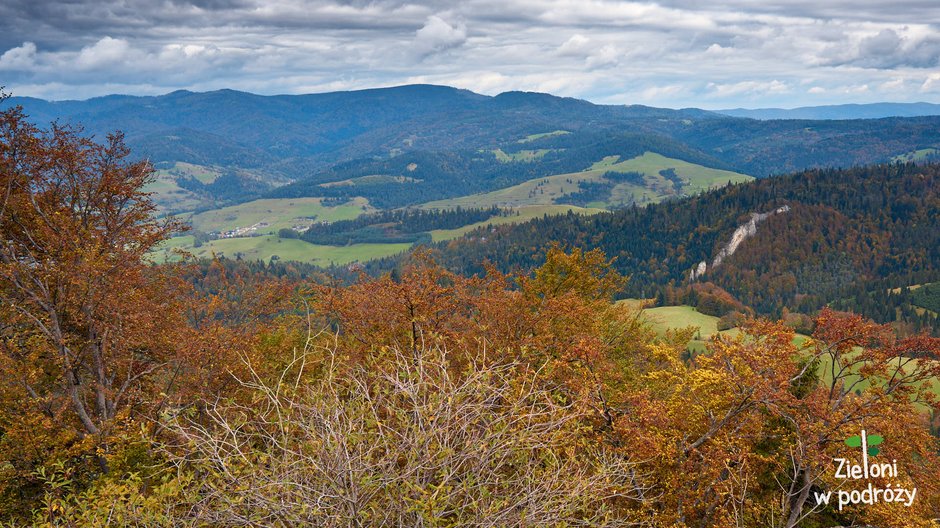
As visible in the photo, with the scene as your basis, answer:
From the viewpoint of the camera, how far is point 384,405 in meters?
11.2

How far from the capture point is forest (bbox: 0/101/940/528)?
9.91 m

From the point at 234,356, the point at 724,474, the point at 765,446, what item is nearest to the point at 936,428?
the point at 765,446

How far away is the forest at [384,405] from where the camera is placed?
32.5 ft

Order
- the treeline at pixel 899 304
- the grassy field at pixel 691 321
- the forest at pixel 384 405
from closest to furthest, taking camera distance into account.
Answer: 1. the forest at pixel 384 405
2. the grassy field at pixel 691 321
3. the treeline at pixel 899 304

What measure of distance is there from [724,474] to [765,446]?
5441 millimetres

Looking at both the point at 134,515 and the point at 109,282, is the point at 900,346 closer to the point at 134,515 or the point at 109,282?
the point at 134,515
